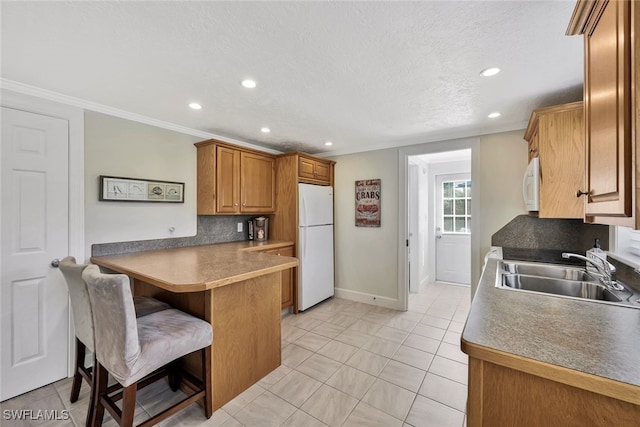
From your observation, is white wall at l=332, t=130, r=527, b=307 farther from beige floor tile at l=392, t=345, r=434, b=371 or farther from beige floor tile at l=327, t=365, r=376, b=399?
beige floor tile at l=327, t=365, r=376, b=399

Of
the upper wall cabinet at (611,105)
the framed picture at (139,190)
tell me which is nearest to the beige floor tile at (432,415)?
the upper wall cabinet at (611,105)

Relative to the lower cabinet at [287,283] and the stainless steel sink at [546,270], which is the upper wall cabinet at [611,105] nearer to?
the stainless steel sink at [546,270]

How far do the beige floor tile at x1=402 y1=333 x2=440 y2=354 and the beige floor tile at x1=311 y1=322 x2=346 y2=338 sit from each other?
696 millimetres

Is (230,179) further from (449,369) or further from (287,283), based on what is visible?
(449,369)

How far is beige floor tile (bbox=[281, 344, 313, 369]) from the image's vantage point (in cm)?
227

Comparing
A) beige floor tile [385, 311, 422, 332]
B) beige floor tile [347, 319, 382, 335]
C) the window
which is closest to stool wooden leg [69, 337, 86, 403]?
beige floor tile [347, 319, 382, 335]

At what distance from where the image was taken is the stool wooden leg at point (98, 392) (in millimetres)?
1496

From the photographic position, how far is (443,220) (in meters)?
Answer: 4.89

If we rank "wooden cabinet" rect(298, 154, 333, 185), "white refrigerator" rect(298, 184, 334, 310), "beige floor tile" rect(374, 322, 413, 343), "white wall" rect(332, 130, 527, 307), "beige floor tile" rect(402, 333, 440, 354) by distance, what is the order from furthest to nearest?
"wooden cabinet" rect(298, 154, 333, 185) < "white refrigerator" rect(298, 184, 334, 310) < "white wall" rect(332, 130, 527, 307) < "beige floor tile" rect(374, 322, 413, 343) < "beige floor tile" rect(402, 333, 440, 354)

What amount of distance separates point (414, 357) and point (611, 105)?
2260 millimetres

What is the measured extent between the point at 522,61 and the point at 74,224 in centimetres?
351

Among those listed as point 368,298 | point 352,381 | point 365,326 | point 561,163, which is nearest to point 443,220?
point 368,298

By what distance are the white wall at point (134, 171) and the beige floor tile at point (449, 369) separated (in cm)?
284

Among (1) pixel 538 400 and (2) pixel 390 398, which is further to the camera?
(2) pixel 390 398
